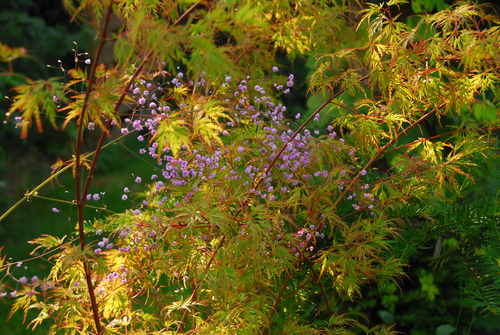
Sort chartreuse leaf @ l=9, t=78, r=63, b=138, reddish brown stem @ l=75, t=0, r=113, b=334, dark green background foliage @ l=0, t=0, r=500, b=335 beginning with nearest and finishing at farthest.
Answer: chartreuse leaf @ l=9, t=78, r=63, b=138, reddish brown stem @ l=75, t=0, r=113, b=334, dark green background foliage @ l=0, t=0, r=500, b=335

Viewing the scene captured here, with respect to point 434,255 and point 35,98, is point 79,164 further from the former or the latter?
point 434,255

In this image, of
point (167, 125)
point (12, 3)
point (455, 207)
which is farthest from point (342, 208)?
point (12, 3)

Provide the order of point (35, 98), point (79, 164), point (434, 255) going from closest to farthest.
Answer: point (35, 98) → point (79, 164) → point (434, 255)

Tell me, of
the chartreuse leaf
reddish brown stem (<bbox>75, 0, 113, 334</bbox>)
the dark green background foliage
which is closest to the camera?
the chartreuse leaf

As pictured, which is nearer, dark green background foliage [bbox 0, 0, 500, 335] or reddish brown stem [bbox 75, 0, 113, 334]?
reddish brown stem [bbox 75, 0, 113, 334]

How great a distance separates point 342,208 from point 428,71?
868 mm

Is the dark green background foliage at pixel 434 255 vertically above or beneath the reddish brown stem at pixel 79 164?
beneath

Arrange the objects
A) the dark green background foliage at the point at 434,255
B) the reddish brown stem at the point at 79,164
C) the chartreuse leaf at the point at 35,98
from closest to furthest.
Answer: the chartreuse leaf at the point at 35,98 → the reddish brown stem at the point at 79,164 → the dark green background foliage at the point at 434,255

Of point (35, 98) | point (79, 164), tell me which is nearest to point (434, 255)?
point (79, 164)

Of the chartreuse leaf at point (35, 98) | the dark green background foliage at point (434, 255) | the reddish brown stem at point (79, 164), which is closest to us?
the chartreuse leaf at point (35, 98)

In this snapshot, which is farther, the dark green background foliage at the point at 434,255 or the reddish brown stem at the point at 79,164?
the dark green background foliage at the point at 434,255

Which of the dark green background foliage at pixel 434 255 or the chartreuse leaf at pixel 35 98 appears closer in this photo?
the chartreuse leaf at pixel 35 98

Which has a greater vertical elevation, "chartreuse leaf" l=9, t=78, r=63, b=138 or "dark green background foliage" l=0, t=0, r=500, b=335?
"chartreuse leaf" l=9, t=78, r=63, b=138

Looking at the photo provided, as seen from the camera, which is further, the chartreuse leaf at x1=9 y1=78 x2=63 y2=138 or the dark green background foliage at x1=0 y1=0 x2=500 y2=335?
the dark green background foliage at x1=0 y1=0 x2=500 y2=335
